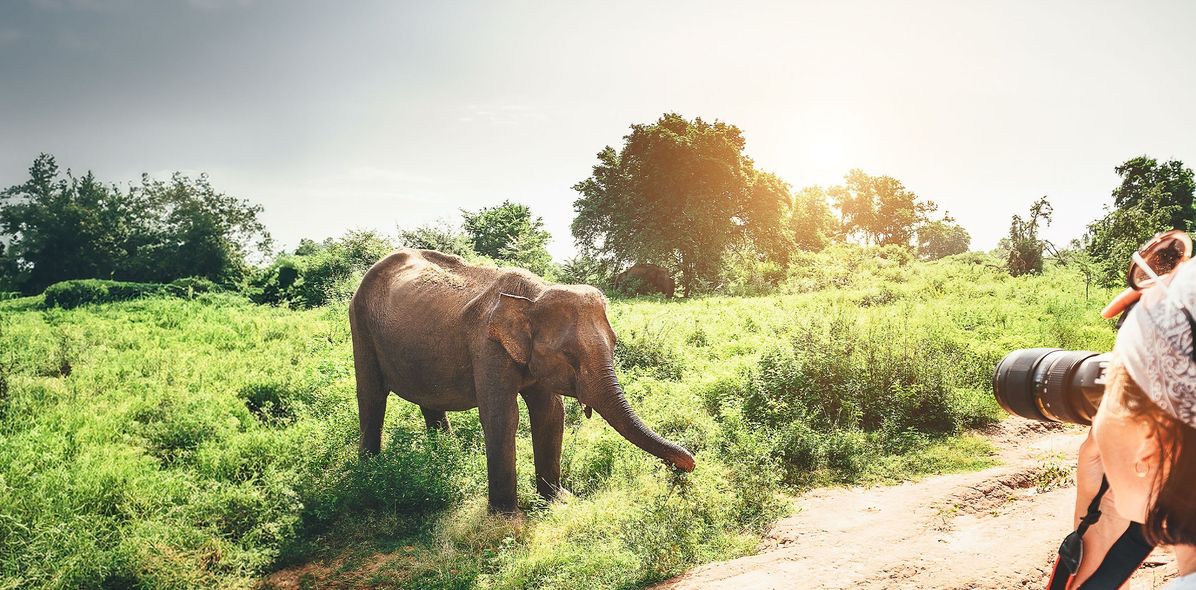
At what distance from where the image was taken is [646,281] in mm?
30828

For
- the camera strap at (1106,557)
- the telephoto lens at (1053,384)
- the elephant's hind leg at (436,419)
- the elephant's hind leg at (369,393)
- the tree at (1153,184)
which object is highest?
the tree at (1153,184)

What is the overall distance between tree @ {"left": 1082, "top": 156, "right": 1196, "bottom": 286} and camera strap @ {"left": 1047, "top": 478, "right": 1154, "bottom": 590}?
18.1 meters

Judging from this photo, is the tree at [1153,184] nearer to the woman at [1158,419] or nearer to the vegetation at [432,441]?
the vegetation at [432,441]

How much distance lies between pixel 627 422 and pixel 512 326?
57.0 inches

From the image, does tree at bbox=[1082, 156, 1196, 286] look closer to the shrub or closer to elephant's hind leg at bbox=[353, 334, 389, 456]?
the shrub

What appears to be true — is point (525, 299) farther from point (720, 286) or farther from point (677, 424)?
point (720, 286)

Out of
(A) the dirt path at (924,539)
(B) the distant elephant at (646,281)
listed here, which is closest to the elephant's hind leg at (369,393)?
(A) the dirt path at (924,539)

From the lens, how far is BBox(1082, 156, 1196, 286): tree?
19328 mm

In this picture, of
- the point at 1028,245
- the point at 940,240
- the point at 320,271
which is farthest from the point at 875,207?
the point at 320,271

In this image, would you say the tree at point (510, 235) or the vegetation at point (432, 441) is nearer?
the vegetation at point (432, 441)

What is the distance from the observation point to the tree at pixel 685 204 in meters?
31.7

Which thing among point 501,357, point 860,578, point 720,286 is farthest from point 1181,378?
point 720,286

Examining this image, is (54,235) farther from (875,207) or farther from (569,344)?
(875,207)

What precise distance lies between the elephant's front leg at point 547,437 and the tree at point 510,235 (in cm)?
2051
